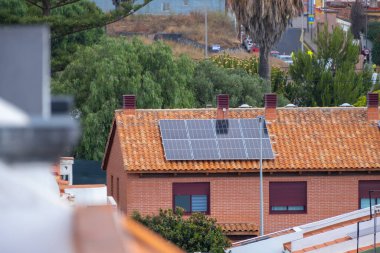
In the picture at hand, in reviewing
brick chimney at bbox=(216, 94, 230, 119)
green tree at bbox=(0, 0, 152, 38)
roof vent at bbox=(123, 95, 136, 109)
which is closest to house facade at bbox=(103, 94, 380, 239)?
brick chimney at bbox=(216, 94, 230, 119)

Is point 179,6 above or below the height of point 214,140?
above

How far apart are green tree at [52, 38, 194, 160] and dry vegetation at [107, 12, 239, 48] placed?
39.7 m

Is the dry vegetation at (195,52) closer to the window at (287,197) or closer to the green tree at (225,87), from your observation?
the green tree at (225,87)

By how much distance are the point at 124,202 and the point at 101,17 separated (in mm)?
11376

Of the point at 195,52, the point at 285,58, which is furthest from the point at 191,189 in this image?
the point at 285,58

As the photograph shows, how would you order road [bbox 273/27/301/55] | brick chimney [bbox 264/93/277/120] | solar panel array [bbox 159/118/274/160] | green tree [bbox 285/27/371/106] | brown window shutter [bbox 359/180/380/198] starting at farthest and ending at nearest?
road [bbox 273/27/301/55] < green tree [bbox 285/27/371/106] < brick chimney [bbox 264/93/277/120] < brown window shutter [bbox 359/180/380/198] < solar panel array [bbox 159/118/274/160]

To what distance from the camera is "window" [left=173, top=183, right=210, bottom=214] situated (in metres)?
29.9

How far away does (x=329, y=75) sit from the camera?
49.3 m

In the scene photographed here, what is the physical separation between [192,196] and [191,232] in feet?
17.7

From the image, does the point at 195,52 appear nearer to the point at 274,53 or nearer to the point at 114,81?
the point at 274,53

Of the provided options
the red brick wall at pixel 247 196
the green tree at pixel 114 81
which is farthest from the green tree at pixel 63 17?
the red brick wall at pixel 247 196

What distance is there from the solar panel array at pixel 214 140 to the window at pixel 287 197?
0.79m

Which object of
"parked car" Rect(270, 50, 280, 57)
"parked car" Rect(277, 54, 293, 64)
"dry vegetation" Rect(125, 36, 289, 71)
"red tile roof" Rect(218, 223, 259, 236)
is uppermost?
"dry vegetation" Rect(125, 36, 289, 71)

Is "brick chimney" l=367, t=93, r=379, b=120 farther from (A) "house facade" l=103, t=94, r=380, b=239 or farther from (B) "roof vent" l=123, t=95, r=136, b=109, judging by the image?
(B) "roof vent" l=123, t=95, r=136, b=109
